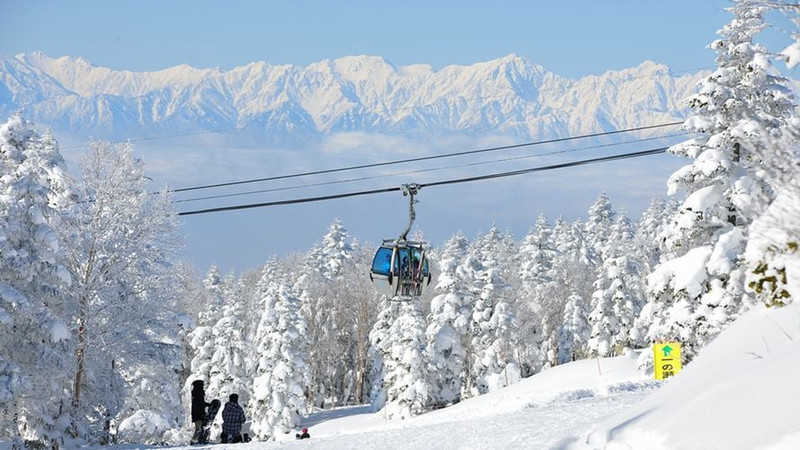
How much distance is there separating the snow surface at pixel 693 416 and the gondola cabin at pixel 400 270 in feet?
A: 12.3

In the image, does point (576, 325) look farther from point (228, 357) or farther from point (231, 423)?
point (231, 423)

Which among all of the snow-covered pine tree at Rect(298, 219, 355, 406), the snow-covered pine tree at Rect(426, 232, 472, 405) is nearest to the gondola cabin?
the snow-covered pine tree at Rect(426, 232, 472, 405)

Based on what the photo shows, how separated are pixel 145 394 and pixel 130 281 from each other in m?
10.8

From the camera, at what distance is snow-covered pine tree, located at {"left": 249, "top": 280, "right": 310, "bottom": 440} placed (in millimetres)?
57531

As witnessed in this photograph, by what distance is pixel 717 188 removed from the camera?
24.4 m

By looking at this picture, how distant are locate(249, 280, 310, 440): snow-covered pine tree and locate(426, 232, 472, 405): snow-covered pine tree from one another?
8773 millimetres

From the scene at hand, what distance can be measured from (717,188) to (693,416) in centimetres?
1543

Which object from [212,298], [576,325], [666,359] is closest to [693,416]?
[666,359]

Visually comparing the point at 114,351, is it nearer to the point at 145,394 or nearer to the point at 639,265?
the point at 145,394

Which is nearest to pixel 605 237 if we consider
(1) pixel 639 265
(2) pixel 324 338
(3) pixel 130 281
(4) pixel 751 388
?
(1) pixel 639 265

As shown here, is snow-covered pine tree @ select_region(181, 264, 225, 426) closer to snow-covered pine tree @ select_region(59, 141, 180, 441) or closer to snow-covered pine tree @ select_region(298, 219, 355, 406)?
snow-covered pine tree @ select_region(298, 219, 355, 406)

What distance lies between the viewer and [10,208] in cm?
2347

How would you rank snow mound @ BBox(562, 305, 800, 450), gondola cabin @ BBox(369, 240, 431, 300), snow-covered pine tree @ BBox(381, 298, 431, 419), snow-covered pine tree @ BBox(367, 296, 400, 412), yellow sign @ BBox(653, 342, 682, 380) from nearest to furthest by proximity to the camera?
snow mound @ BBox(562, 305, 800, 450), gondola cabin @ BBox(369, 240, 431, 300), yellow sign @ BBox(653, 342, 682, 380), snow-covered pine tree @ BBox(381, 298, 431, 419), snow-covered pine tree @ BBox(367, 296, 400, 412)

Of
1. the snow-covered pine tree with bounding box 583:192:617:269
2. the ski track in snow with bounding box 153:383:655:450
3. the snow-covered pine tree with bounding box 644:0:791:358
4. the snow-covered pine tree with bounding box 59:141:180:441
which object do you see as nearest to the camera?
the ski track in snow with bounding box 153:383:655:450
